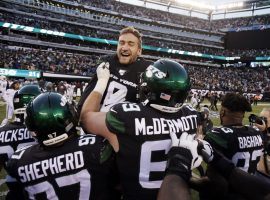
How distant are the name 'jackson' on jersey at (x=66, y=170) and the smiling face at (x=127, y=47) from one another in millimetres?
1921

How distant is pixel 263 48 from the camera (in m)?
66.0

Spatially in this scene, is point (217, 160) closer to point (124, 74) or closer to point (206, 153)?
point (206, 153)

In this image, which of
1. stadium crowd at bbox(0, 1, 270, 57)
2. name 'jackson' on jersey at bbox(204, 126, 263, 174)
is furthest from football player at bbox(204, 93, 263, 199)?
stadium crowd at bbox(0, 1, 270, 57)

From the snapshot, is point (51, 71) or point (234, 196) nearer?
point (234, 196)

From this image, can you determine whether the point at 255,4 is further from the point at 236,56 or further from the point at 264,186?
the point at 264,186

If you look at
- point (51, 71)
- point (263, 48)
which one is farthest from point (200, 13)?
point (51, 71)

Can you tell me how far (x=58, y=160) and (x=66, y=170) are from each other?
0.10 metres

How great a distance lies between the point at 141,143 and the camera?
2414 millimetres

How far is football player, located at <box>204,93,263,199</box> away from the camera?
3.77m

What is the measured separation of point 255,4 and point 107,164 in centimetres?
7668

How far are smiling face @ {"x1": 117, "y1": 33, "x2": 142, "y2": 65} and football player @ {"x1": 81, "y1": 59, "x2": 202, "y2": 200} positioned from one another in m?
1.60

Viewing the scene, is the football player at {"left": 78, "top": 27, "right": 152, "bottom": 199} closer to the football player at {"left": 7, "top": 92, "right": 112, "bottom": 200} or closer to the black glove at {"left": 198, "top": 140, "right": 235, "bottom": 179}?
the football player at {"left": 7, "top": 92, "right": 112, "bottom": 200}

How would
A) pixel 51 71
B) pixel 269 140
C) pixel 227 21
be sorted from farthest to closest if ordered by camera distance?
pixel 227 21 → pixel 51 71 → pixel 269 140

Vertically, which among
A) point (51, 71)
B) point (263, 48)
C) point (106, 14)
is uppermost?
point (106, 14)
